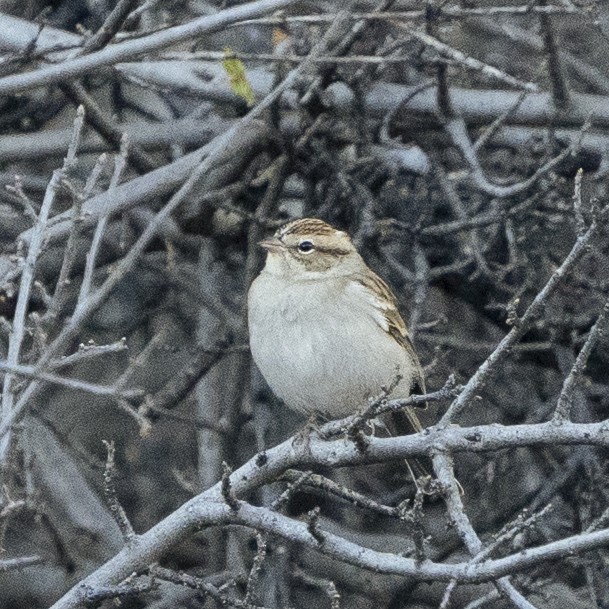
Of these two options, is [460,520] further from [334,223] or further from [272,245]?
[334,223]

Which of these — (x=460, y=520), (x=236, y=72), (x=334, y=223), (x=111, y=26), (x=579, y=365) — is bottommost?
(x=460, y=520)

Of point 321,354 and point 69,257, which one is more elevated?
point 69,257

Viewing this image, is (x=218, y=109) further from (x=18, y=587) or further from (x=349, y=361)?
(x=18, y=587)

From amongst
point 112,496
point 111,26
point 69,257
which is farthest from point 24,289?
point 111,26

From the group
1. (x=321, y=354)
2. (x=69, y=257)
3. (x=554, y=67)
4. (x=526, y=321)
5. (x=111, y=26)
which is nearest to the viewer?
(x=526, y=321)

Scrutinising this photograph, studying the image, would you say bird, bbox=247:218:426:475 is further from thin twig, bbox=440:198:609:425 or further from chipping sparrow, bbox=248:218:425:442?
thin twig, bbox=440:198:609:425

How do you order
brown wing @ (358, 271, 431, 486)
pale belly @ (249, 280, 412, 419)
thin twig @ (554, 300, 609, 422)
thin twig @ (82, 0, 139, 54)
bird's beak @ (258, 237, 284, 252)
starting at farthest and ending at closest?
bird's beak @ (258, 237, 284, 252), brown wing @ (358, 271, 431, 486), pale belly @ (249, 280, 412, 419), thin twig @ (82, 0, 139, 54), thin twig @ (554, 300, 609, 422)

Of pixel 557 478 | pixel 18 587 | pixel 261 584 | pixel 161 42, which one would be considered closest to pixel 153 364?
pixel 18 587

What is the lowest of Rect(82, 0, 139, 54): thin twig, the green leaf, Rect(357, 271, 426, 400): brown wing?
Rect(357, 271, 426, 400): brown wing

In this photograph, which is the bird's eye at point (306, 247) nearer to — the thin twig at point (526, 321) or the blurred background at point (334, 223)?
the blurred background at point (334, 223)

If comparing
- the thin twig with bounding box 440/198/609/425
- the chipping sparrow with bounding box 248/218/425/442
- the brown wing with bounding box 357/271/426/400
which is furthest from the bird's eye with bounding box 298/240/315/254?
the thin twig with bounding box 440/198/609/425
